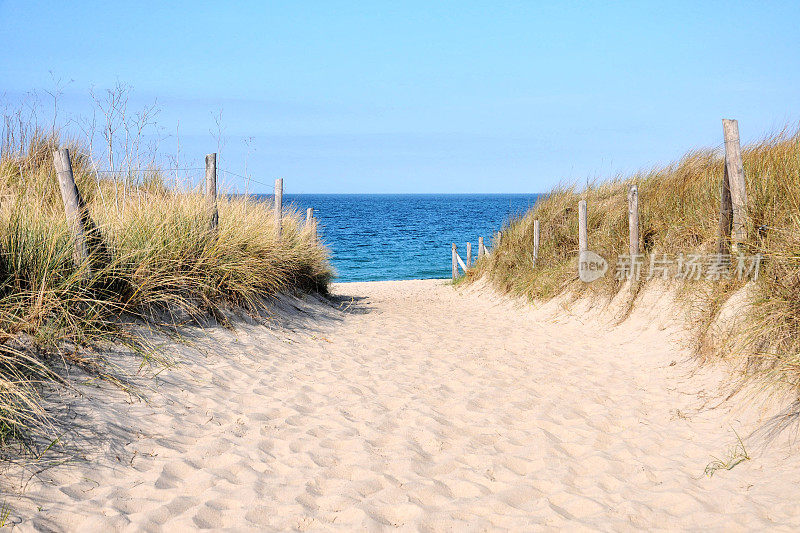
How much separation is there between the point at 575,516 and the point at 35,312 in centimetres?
430

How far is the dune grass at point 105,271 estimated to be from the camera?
4398 millimetres

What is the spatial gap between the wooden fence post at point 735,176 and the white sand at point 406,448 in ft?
5.24

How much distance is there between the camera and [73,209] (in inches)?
223

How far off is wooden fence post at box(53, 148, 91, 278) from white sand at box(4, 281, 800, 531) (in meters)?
1.38

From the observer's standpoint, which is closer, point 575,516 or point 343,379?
point 575,516

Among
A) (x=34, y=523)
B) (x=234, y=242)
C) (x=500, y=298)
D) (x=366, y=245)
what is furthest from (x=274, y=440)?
(x=366, y=245)

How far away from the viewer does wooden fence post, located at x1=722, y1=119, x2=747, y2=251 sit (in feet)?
21.3

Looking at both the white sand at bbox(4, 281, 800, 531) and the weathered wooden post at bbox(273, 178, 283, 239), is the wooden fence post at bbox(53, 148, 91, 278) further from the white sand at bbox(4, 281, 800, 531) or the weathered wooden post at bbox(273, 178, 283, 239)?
the weathered wooden post at bbox(273, 178, 283, 239)

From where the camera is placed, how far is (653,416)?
16.9 ft

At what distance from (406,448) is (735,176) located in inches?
201

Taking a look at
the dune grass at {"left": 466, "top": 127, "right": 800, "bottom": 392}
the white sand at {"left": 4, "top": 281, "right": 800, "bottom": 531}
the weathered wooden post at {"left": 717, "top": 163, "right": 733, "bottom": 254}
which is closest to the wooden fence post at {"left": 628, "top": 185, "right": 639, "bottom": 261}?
the dune grass at {"left": 466, "top": 127, "right": 800, "bottom": 392}

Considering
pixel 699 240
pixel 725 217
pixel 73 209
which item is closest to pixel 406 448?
pixel 73 209

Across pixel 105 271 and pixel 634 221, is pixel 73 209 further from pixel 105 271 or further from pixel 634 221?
pixel 634 221

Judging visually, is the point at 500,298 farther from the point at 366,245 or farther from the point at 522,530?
the point at 366,245
